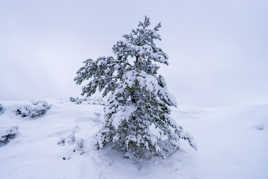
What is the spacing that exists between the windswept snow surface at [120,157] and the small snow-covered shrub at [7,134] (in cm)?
21

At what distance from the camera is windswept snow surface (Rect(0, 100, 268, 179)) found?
4926mm

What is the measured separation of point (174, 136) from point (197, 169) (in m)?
1.58

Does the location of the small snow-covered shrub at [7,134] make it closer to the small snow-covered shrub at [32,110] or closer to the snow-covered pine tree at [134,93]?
the small snow-covered shrub at [32,110]

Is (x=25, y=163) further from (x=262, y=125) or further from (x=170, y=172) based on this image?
(x=262, y=125)

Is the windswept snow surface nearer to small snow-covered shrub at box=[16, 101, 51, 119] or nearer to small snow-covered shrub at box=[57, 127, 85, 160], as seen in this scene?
small snow-covered shrub at box=[57, 127, 85, 160]

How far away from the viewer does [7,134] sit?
21.5 feet

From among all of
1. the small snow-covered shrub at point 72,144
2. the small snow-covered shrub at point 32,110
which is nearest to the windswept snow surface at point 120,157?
the small snow-covered shrub at point 72,144

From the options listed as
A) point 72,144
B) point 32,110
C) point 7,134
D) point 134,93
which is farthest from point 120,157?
point 32,110

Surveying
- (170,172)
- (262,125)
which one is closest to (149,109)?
(170,172)

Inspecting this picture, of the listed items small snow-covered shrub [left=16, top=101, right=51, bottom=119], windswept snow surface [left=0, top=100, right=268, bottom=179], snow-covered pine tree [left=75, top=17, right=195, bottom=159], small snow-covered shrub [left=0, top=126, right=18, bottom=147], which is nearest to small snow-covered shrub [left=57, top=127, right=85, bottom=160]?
windswept snow surface [left=0, top=100, right=268, bottom=179]

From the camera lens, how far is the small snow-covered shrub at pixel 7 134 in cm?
634

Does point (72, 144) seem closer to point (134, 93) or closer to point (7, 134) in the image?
point (7, 134)

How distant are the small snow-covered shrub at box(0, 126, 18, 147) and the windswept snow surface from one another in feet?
0.69

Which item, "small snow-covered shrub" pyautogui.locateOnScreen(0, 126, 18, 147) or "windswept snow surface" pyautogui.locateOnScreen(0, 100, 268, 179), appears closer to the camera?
"windswept snow surface" pyautogui.locateOnScreen(0, 100, 268, 179)
